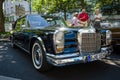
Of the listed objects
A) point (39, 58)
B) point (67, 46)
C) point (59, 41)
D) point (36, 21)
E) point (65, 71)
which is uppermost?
point (36, 21)

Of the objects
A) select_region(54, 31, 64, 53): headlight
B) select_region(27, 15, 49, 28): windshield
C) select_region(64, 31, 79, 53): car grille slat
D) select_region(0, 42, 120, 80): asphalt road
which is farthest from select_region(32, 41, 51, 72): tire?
select_region(27, 15, 49, 28): windshield

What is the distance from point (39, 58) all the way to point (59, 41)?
3.20 feet

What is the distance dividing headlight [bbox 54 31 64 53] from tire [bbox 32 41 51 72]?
53 cm

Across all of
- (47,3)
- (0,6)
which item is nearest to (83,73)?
(0,6)

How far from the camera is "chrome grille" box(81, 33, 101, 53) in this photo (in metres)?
4.70

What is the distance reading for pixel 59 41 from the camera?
4422 millimetres

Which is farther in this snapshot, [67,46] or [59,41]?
[67,46]

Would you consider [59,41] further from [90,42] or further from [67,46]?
[90,42]

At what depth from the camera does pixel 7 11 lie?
63.7 meters

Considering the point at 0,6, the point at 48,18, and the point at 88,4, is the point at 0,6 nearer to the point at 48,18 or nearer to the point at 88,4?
the point at 48,18

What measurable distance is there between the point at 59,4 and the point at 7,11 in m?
35.6

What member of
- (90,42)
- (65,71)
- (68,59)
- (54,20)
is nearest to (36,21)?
(54,20)

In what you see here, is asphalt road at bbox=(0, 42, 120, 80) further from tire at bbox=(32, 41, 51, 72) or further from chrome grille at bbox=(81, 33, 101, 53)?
chrome grille at bbox=(81, 33, 101, 53)

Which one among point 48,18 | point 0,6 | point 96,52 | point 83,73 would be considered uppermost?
point 0,6
